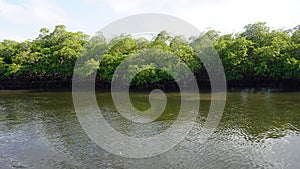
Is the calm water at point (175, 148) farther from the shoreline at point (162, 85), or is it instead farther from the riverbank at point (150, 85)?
the riverbank at point (150, 85)

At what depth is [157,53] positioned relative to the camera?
129 ft

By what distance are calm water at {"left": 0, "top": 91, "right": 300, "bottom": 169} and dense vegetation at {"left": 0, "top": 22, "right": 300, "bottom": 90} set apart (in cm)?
1812

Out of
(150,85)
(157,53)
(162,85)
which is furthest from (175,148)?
(150,85)

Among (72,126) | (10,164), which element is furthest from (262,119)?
(10,164)

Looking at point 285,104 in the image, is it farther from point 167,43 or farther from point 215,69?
point 167,43

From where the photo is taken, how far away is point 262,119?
19453 mm

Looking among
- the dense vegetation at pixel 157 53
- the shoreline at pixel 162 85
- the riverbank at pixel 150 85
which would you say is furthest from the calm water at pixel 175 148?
the riverbank at pixel 150 85

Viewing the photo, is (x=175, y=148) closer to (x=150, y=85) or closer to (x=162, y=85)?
(x=162, y=85)

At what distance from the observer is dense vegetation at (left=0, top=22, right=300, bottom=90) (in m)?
39.7

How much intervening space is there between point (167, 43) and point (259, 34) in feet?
50.3

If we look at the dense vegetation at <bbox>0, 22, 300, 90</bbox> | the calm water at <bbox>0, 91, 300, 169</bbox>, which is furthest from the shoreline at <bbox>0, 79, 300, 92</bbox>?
the calm water at <bbox>0, 91, 300, 169</bbox>

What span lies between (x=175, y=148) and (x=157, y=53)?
87.6ft

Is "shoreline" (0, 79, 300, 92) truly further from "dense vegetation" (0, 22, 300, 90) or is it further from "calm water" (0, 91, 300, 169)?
"calm water" (0, 91, 300, 169)

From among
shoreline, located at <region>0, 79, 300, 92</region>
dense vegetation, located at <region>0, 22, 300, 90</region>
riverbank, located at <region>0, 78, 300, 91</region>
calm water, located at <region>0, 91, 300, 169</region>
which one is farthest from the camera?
riverbank, located at <region>0, 78, 300, 91</region>
